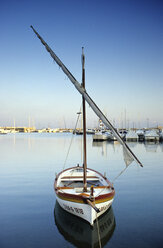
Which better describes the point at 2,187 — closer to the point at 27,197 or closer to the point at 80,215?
the point at 27,197

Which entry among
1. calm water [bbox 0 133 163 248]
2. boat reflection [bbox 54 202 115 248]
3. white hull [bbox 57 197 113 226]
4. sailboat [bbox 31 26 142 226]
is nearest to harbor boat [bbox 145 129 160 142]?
calm water [bbox 0 133 163 248]

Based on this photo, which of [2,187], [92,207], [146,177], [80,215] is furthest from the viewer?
[146,177]

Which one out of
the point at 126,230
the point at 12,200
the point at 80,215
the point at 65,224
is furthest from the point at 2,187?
the point at 126,230

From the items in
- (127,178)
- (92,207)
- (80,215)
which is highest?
(92,207)

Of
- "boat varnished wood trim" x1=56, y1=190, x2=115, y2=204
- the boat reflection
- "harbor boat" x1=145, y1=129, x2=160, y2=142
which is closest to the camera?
the boat reflection

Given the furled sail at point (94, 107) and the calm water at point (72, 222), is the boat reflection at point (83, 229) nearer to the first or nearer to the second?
the calm water at point (72, 222)

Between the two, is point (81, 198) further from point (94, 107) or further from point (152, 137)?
point (152, 137)

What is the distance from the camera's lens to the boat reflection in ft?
30.5

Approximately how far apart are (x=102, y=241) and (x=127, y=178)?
1557cm

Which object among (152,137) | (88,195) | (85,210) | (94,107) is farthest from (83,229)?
(152,137)

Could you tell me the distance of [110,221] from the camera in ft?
37.9

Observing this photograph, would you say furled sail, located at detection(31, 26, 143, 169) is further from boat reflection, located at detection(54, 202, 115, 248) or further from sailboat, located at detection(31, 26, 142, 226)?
boat reflection, located at detection(54, 202, 115, 248)

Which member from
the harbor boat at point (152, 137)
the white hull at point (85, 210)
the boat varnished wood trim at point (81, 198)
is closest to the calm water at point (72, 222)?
the white hull at point (85, 210)

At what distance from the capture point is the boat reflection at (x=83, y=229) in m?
9.31
